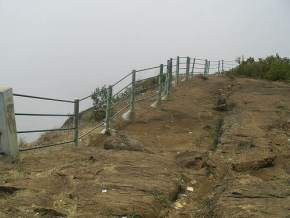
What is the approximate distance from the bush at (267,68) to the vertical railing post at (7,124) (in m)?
20.4

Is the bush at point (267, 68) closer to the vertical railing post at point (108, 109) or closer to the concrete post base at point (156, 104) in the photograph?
the concrete post base at point (156, 104)

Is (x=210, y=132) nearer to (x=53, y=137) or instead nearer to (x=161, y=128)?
(x=161, y=128)

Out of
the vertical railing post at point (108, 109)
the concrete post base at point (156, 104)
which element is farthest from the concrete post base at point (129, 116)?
the concrete post base at point (156, 104)

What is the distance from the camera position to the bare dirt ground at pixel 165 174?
6.11 meters

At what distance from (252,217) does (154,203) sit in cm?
127

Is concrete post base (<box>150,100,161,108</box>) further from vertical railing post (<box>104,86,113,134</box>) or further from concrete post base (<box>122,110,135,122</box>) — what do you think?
vertical railing post (<box>104,86,113,134</box>)

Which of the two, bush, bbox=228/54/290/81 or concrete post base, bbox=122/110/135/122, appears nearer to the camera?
concrete post base, bbox=122/110/135/122

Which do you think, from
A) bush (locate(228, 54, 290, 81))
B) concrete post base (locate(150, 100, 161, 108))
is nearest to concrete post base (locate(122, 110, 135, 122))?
concrete post base (locate(150, 100, 161, 108))

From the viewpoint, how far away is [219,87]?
2111 centimetres

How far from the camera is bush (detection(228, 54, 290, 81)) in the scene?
26.8 metres

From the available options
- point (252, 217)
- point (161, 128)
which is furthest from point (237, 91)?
point (252, 217)

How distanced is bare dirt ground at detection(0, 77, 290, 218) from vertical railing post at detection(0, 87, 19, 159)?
0.25m

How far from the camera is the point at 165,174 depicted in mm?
7707

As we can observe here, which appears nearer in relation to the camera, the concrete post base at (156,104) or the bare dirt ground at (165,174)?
the bare dirt ground at (165,174)
